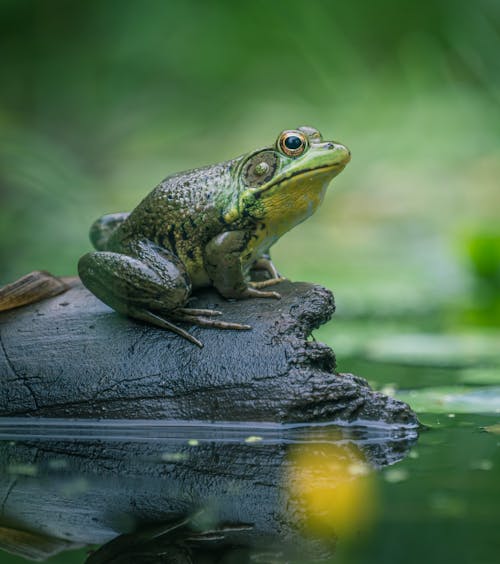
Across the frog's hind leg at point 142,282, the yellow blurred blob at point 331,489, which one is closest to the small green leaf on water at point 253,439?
the yellow blurred blob at point 331,489

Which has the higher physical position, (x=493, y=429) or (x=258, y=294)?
(x=258, y=294)

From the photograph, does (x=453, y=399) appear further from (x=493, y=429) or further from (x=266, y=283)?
(x=266, y=283)

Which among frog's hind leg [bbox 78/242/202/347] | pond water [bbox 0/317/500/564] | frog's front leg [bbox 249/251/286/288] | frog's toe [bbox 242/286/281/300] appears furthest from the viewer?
frog's front leg [bbox 249/251/286/288]

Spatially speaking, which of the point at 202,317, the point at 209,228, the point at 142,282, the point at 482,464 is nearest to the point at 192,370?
the point at 202,317

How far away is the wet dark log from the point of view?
247cm

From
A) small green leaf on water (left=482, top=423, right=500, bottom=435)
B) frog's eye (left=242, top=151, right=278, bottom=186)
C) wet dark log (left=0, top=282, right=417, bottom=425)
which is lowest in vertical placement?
small green leaf on water (left=482, top=423, right=500, bottom=435)

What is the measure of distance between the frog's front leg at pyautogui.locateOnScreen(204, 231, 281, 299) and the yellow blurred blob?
23.1 inches

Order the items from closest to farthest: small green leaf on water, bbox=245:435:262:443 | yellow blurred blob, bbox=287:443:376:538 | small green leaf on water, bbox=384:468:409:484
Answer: yellow blurred blob, bbox=287:443:376:538, small green leaf on water, bbox=384:468:409:484, small green leaf on water, bbox=245:435:262:443

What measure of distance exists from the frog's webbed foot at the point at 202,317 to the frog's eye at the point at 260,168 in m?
0.42

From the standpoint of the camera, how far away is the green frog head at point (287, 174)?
8.52 ft

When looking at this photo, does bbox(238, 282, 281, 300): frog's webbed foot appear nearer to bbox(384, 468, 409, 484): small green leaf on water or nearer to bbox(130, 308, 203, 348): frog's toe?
bbox(130, 308, 203, 348): frog's toe

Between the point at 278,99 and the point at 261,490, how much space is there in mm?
6746

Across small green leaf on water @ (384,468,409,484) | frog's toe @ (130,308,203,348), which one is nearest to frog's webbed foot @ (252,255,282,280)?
frog's toe @ (130,308,203,348)

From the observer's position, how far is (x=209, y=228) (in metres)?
2.67
